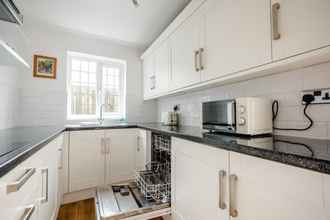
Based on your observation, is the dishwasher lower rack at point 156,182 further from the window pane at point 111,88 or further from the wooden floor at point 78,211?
the window pane at point 111,88

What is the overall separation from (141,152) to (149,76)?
118 cm

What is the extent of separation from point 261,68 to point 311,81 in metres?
0.31

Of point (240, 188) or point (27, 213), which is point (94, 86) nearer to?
point (27, 213)

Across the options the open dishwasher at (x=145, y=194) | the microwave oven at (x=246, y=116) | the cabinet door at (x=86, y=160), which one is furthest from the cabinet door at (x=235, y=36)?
the cabinet door at (x=86, y=160)

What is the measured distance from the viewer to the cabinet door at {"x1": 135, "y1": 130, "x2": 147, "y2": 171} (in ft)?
6.58

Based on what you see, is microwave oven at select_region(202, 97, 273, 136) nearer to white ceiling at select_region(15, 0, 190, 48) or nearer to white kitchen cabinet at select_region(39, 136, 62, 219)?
white kitchen cabinet at select_region(39, 136, 62, 219)

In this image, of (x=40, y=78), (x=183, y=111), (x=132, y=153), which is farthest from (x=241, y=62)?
(x=40, y=78)

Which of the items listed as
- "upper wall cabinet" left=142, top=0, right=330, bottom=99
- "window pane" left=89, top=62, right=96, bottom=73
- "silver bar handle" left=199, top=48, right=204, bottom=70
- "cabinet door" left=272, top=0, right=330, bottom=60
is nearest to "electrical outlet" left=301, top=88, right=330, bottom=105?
"upper wall cabinet" left=142, top=0, right=330, bottom=99

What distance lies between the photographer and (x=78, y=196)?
80.8 inches

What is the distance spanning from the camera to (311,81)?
984mm

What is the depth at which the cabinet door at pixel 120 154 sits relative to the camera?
6.96 ft

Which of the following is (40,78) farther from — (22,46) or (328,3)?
(328,3)

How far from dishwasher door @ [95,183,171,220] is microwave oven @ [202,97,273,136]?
826 millimetres

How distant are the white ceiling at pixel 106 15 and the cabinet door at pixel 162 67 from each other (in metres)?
0.32
